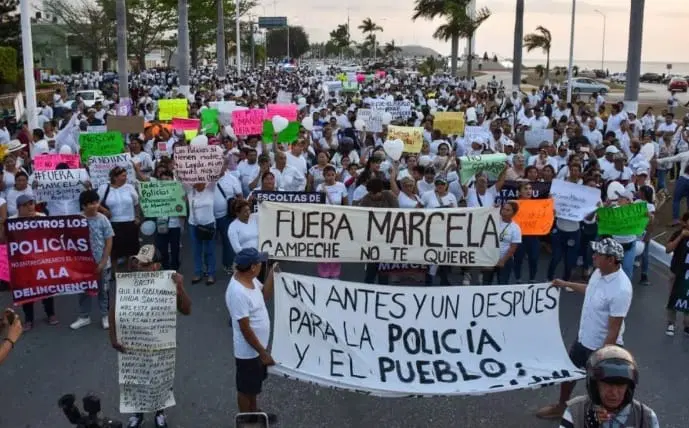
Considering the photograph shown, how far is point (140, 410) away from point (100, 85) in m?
41.7

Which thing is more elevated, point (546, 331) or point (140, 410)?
point (546, 331)

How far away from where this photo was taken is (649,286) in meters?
9.54

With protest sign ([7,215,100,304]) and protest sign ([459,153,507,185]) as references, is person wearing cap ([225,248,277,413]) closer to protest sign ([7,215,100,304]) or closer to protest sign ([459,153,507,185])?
protest sign ([7,215,100,304])

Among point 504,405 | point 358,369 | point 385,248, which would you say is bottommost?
point 504,405

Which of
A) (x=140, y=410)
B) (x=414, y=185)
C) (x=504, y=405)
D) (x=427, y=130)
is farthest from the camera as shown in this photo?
(x=427, y=130)

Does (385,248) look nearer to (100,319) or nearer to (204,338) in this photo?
(204,338)

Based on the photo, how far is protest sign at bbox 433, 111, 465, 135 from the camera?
14992mm

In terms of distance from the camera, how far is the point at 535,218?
30.3 ft

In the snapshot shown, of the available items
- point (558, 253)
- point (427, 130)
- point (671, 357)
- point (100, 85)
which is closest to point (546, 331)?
point (671, 357)

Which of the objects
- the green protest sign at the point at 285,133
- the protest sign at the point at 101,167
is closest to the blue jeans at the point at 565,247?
the green protest sign at the point at 285,133

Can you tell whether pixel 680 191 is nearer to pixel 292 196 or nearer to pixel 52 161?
pixel 292 196

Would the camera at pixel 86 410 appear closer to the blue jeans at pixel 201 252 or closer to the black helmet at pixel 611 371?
the black helmet at pixel 611 371

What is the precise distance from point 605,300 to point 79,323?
18.4ft

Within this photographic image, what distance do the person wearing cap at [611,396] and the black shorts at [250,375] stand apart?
2727 mm
